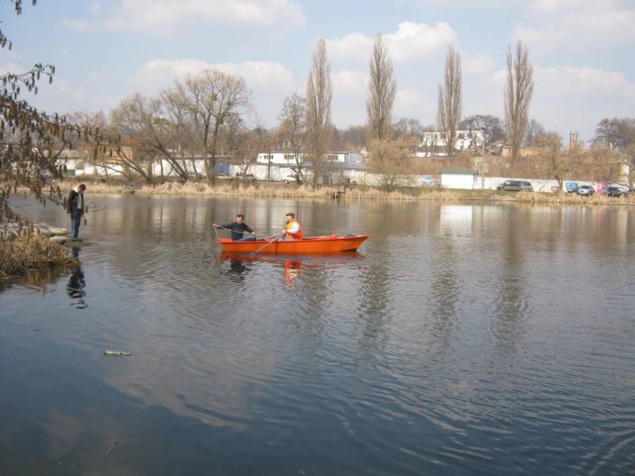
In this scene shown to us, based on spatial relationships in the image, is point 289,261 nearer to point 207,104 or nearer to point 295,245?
point 295,245

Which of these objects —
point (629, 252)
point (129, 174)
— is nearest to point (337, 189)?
point (129, 174)

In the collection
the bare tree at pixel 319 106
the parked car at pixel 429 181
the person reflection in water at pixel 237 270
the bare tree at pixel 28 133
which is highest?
the bare tree at pixel 319 106

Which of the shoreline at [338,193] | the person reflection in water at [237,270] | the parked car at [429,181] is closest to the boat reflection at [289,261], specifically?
the person reflection in water at [237,270]

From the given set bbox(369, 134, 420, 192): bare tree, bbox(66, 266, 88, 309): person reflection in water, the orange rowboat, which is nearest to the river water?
bbox(66, 266, 88, 309): person reflection in water

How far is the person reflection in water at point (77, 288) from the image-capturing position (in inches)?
450

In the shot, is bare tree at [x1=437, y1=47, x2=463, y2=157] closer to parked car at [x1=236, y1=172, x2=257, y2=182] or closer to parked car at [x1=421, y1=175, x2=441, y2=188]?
parked car at [x1=421, y1=175, x2=441, y2=188]

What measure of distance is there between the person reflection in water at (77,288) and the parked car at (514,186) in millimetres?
55235

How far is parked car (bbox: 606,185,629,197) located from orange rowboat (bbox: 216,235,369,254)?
52.0 meters

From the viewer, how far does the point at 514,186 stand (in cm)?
6350

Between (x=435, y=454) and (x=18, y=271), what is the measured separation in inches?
449

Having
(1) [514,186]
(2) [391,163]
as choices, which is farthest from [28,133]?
(1) [514,186]

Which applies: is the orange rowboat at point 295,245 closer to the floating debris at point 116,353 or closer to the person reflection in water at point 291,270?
the person reflection in water at point 291,270

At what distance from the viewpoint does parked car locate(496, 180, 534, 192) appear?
62.7m

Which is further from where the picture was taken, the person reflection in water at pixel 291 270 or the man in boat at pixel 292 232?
the man in boat at pixel 292 232
